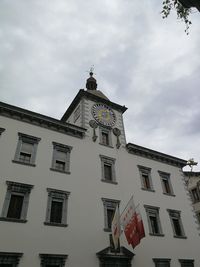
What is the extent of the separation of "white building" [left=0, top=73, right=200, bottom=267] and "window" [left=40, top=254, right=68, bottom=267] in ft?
0.17

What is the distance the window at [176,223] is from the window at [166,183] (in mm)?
1953

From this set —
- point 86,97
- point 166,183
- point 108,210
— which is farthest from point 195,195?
point 86,97

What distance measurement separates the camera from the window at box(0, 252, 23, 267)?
1250 cm

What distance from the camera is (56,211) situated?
623 inches

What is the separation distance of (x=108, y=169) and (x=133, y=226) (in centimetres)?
752

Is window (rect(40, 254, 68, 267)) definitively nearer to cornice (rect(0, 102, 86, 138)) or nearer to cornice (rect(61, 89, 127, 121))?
cornice (rect(0, 102, 86, 138))

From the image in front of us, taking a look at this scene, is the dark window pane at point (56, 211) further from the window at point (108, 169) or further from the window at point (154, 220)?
the window at point (154, 220)

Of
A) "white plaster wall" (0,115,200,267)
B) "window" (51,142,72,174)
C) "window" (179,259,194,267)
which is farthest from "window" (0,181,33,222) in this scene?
"window" (179,259,194,267)

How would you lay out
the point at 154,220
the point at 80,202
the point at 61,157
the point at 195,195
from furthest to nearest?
the point at 195,195 → the point at 154,220 → the point at 61,157 → the point at 80,202

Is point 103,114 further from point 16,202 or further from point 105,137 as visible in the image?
point 16,202

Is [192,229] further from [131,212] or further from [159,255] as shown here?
[131,212]

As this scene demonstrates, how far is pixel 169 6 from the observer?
8859mm

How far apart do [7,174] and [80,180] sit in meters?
5.50

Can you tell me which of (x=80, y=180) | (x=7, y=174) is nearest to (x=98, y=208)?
(x=80, y=180)
